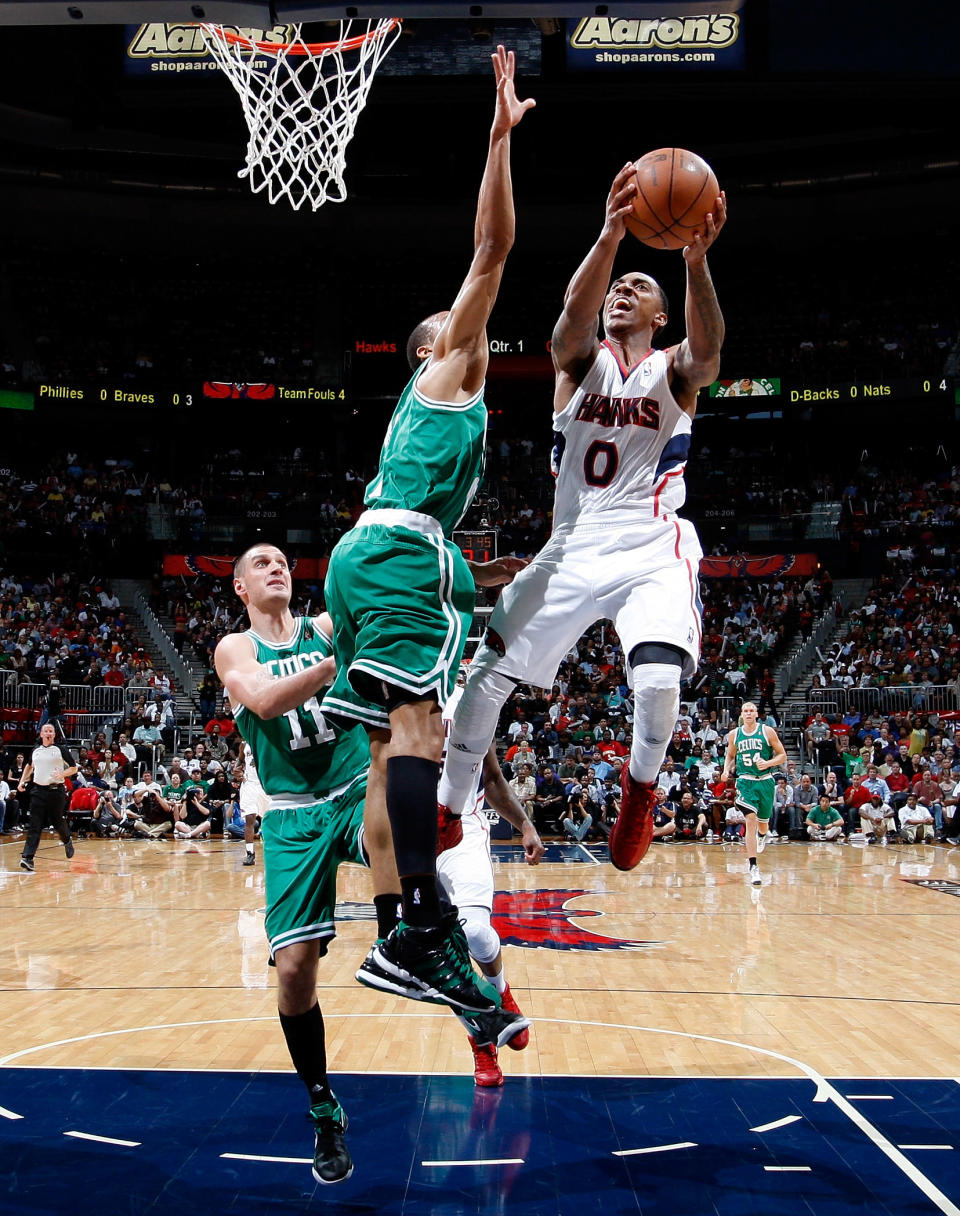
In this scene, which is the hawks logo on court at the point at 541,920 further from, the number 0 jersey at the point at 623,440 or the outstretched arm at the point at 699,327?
the outstretched arm at the point at 699,327

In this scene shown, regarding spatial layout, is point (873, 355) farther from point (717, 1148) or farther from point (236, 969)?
point (717, 1148)

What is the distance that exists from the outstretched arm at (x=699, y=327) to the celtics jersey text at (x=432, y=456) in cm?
94

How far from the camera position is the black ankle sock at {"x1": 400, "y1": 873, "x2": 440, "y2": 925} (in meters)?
3.81

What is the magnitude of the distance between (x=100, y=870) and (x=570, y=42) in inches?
829

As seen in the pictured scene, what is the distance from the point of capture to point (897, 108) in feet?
97.9

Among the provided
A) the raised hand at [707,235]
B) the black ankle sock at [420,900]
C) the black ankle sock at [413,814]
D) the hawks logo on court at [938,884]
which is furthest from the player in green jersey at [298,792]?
the hawks logo on court at [938,884]

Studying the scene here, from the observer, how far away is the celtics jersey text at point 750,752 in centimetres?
1391

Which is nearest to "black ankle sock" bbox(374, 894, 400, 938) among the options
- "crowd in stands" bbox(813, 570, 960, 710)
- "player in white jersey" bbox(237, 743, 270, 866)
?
"player in white jersey" bbox(237, 743, 270, 866)

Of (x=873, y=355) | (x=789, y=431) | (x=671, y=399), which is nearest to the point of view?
(x=671, y=399)

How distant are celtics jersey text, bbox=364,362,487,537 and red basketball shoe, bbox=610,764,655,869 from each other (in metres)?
1.31

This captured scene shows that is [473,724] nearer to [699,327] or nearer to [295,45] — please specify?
[699,327]

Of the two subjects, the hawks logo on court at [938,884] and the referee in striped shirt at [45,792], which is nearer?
the hawks logo on court at [938,884]

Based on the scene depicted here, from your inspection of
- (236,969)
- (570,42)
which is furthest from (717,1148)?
(570,42)

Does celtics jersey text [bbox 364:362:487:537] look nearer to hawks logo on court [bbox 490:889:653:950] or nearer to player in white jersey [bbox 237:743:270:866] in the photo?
hawks logo on court [bbox 490:889:653:950]
